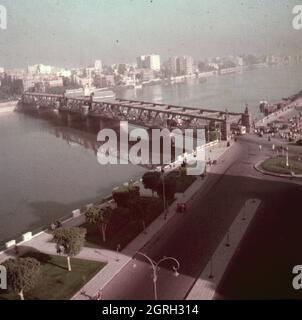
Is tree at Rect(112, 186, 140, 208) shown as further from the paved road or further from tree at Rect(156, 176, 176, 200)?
the paved road

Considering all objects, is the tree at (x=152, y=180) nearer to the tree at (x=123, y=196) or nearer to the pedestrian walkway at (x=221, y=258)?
the tree at (x=123, y=196)

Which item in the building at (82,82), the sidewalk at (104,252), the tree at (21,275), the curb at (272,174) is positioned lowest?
the sidewalk at (104,252)

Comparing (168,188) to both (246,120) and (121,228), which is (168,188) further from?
(246,120)

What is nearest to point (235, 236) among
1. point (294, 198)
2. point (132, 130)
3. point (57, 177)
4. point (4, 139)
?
point (294, 198)

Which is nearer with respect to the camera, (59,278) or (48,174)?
(59,278)

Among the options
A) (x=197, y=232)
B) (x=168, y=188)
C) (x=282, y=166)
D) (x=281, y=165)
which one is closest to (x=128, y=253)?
(x=197, y=232)

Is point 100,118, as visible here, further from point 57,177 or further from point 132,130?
point 57,177

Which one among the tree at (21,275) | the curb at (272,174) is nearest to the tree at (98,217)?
the tree at (21,275)
